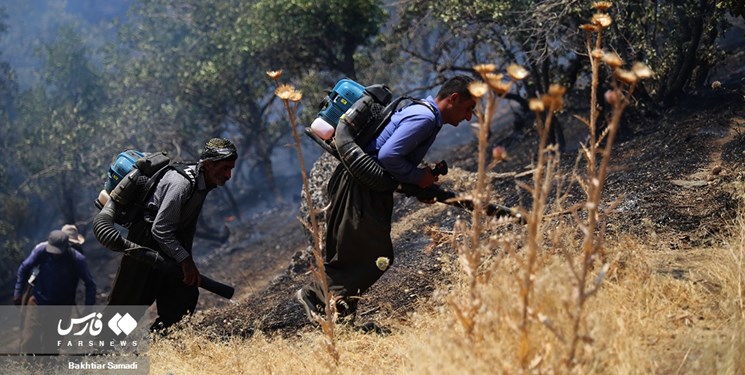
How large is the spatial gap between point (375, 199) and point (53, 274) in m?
3.85

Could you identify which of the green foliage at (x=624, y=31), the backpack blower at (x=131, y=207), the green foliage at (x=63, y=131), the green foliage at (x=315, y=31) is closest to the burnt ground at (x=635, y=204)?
the green foliage at (x=624, y=31)

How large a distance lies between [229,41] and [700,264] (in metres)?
13.3

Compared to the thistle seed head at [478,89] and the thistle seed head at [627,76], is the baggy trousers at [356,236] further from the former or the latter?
the thistle seed head at [627,76]

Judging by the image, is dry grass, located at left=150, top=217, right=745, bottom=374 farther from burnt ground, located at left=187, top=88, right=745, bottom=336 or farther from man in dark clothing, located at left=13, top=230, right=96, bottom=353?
man in dark clothing, located at left=13, top=230, right=96, bottom=353

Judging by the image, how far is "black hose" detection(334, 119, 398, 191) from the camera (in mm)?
4148

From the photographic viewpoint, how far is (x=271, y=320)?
5656mm

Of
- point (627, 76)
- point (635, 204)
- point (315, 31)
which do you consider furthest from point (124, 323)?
point (315, 31)

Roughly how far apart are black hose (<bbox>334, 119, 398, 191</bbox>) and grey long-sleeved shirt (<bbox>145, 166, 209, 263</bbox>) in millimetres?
1141

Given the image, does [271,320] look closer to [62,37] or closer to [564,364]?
[564,364]

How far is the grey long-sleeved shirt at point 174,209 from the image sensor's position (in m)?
4.73

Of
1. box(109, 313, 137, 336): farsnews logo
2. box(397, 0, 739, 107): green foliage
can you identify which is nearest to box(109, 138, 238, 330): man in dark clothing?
box(109, 313, 137, 336): farsnews logo

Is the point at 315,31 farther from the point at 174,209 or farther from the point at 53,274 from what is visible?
the point at 174,209

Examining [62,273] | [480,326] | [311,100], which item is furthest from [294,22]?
[480,326]

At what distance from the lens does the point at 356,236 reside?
4.33 m
